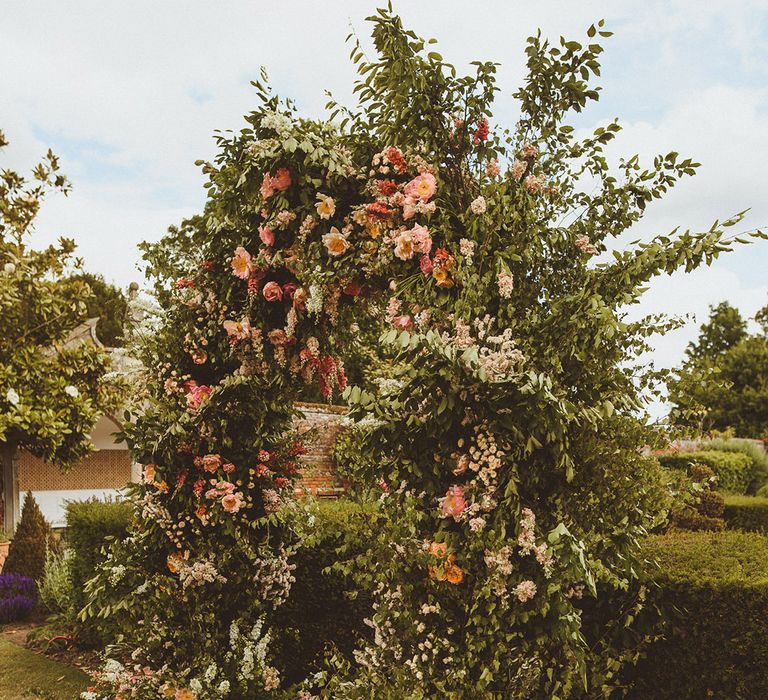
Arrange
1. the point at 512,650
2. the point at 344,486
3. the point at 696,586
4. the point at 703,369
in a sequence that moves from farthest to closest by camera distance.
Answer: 1. the point at 344,486
2. the point at 696,586
3. the point at 703,369
4. the point at 512,650

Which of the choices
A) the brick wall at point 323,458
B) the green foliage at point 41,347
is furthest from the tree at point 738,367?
the green foliage at point 41,347

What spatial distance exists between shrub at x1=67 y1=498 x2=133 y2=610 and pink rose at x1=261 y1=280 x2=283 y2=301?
4080 millimetres

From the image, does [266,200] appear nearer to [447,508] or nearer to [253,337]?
[253,337]

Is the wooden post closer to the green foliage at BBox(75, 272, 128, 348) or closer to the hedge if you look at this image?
the green foliage at BBox(75, 272, 128, 348)

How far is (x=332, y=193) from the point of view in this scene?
161 inches

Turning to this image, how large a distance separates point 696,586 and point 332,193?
2829mm

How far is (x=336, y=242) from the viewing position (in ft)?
13.0

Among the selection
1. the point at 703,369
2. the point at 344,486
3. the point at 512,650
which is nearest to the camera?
the point at 512,650

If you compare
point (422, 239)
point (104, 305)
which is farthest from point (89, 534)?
point (104, 305)

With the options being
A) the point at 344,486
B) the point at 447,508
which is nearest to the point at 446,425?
the point at 447,508

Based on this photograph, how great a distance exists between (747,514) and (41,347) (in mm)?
10926

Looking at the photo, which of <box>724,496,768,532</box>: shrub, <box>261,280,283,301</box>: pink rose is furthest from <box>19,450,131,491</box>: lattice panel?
<box>261,280,283,301</box>: pink rose

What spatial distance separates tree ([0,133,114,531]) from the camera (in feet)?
33.6

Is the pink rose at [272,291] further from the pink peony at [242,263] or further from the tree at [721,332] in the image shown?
the tree at [721,332]
